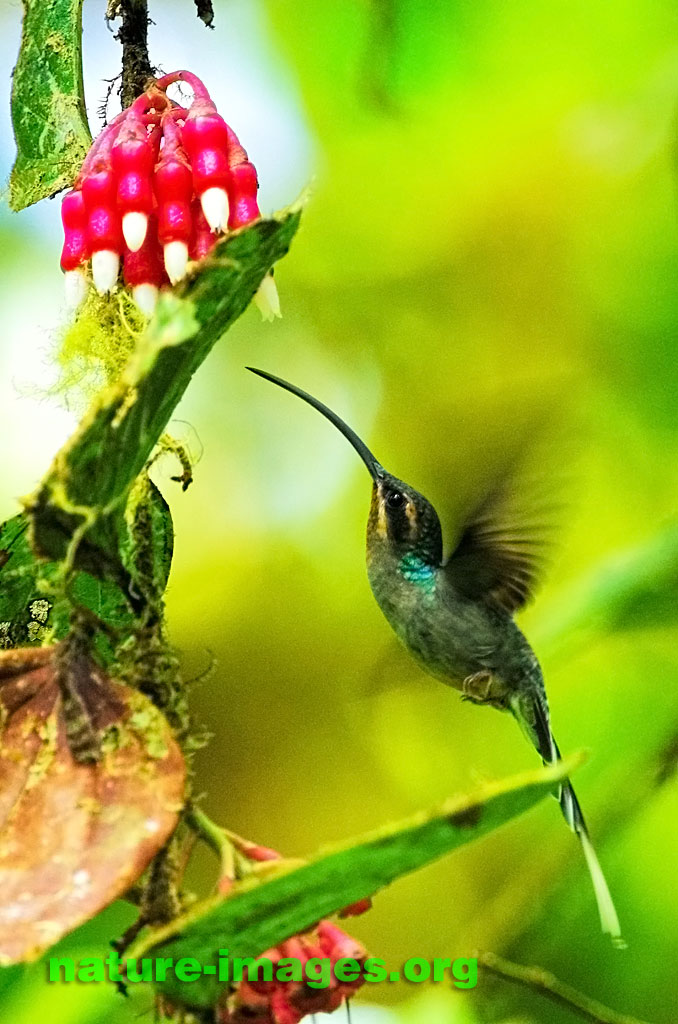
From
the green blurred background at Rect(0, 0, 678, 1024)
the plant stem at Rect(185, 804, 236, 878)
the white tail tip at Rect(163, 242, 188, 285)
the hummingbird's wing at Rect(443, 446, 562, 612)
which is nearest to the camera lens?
the plant stem at Rect(185, 804, 236, 878)

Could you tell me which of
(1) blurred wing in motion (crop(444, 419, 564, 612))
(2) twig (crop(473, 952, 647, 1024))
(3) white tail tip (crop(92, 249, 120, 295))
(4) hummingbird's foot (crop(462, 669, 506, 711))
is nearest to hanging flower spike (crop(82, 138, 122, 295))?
(3) white tail tip (crop(92, 249, 120, 295))

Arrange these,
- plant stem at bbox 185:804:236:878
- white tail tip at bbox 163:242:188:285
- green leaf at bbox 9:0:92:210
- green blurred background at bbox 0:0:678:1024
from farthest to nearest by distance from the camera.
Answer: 1. green blurred background at bbox 0:0:678:1024
2. green leaf at bbox 9:0:92:210
3. white tail tip at bbox 163:242:188:285
4. plant stem at bbox 185:804:236:878

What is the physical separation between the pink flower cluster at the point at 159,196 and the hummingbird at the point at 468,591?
67 centimetres

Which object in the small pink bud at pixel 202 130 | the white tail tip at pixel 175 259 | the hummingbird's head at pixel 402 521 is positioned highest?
the small pink bud at pixel 202 130

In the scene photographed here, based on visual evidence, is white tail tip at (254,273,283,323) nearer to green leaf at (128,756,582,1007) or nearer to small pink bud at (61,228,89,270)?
small pink bud at (61,228,89,270)

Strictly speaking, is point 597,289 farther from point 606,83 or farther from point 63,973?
point 63,973

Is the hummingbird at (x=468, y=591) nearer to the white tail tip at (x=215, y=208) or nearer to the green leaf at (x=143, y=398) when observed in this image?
the white tail tip at (x=215, y=208)

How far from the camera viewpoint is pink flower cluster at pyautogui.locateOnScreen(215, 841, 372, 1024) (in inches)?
26.4

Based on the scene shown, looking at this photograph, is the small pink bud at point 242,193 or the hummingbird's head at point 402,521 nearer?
the small pink bud at point 242,193

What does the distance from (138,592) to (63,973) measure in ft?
1.17

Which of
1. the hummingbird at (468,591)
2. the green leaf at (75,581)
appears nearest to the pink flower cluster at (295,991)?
the green leaf at (75,581)

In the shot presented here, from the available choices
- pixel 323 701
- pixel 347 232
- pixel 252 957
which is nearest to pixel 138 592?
pixel 252 957

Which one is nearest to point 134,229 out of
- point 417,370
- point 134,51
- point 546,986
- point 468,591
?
point 134,51

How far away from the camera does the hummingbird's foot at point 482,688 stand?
64.3 inches
